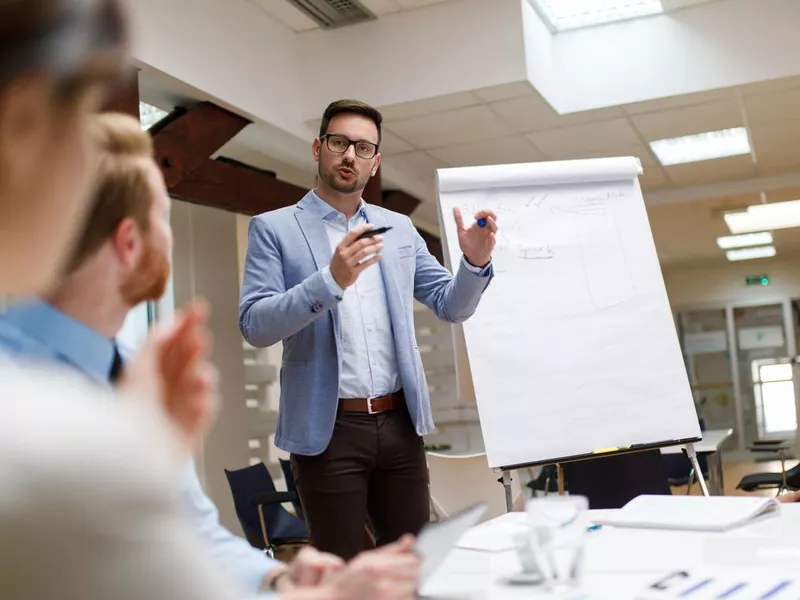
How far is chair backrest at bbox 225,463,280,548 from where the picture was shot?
4.66 meters

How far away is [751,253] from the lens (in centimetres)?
1259

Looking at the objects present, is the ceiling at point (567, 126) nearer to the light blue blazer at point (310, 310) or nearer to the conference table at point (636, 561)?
the light blue blazer at point (310, 310)

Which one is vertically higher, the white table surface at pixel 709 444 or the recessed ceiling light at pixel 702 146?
the recessed ceiling light at pixel 702 146

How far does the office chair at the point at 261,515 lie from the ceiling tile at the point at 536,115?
2755 millimetres

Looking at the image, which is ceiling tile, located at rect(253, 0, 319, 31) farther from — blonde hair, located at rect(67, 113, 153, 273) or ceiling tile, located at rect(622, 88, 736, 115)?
blonde hair, located at rect(67, 113, 153, 273)

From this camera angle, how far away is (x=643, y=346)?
294cm

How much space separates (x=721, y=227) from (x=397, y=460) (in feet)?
30.5

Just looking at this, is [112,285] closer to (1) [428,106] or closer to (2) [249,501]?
(2) [249,501]

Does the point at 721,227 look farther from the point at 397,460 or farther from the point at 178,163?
the point at 397,460

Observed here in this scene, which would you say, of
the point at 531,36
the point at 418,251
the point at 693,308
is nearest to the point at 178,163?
the point at 531,36

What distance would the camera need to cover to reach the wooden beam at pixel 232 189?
511 cm

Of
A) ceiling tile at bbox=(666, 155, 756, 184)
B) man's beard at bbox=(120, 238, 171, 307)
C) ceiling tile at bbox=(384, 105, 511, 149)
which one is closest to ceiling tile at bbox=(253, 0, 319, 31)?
ceiling tile at bbox=(384, 105, 511, 149)

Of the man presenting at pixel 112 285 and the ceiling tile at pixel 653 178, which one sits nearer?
the man presenting at pixel 112 285

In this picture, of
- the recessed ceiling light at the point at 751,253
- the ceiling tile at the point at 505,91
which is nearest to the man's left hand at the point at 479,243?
the ceiling tile at the point at 505,91
